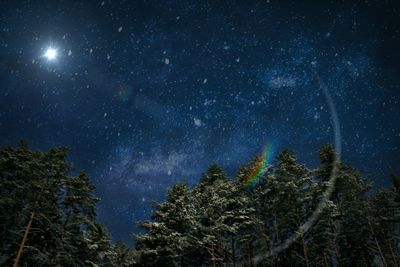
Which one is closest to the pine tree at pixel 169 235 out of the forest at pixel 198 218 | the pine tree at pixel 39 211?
the forest at pixel 198 218

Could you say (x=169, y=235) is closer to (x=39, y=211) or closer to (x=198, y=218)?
(x=198, y=218)

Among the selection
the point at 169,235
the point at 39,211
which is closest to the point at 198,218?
the point at 169,235

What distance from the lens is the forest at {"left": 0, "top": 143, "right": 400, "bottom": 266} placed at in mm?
21609

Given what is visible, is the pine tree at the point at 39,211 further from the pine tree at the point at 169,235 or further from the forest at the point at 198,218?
the pine tree at the point at 169,235

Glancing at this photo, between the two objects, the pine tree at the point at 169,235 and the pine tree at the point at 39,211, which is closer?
the pine tree at the point at 39,211

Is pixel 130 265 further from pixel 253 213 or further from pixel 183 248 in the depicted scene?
pixel 253 213

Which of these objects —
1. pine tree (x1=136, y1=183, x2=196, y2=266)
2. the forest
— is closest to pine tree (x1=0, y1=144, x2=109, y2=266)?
the forest

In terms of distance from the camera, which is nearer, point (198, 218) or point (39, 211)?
point (39, 211)

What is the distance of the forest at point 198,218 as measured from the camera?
2161 cm

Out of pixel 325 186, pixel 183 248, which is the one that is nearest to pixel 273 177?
pixel 325 186

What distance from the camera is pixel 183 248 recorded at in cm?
2417

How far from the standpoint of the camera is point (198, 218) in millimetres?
25250

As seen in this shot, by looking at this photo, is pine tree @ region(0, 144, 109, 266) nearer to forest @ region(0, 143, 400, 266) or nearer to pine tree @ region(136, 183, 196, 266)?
forest @ region(0, 143, 400, 266)

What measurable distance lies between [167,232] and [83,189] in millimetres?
8828
